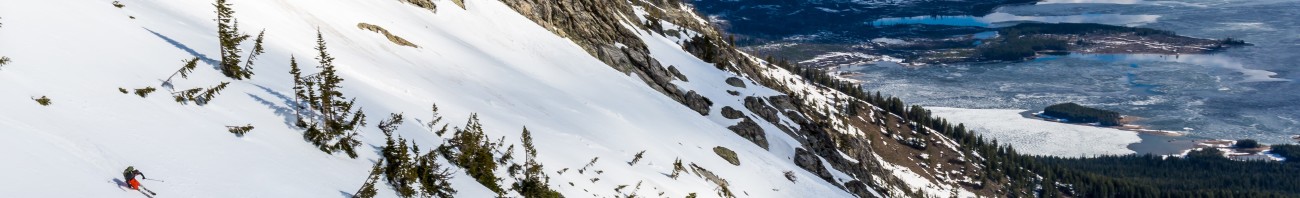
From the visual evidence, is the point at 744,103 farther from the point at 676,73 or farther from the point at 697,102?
the point at 697,102

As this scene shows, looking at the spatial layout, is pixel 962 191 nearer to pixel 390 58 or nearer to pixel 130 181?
pixel 390 58

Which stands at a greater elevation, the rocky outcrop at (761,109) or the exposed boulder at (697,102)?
the exposed boulder at (697,102)

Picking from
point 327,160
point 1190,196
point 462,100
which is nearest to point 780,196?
point 462,100

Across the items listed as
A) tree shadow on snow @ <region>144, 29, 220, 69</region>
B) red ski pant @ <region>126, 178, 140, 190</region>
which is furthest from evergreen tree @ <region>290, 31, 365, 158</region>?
red ski pant @ <region>126, 178, 140, 190</region>

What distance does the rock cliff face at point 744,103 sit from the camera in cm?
7144

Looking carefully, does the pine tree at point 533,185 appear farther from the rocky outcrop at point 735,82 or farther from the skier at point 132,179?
the rocky outcrop at point 735,82

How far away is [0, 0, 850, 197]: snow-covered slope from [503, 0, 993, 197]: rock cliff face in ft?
25.8

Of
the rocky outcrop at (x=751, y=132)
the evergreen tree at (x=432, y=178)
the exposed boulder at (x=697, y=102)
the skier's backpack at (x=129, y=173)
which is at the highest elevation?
the skier's backpack at (x=129, y=173)

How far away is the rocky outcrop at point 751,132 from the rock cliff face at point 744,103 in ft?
0.20

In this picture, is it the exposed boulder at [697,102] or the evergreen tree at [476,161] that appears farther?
the exposed boulder at [697,102]

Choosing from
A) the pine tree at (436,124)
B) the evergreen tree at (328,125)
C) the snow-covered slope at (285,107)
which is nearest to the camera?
the snow-covered slope at (285,107)

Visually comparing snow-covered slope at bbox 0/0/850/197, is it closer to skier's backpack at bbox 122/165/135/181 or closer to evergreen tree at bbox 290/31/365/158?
skier's backpack at bbox 122/165/135/181

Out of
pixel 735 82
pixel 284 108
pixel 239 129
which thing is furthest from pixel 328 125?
pixel 735 82

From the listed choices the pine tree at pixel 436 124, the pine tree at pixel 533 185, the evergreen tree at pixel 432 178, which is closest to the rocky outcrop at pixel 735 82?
the pine tree at pixel 436 124
